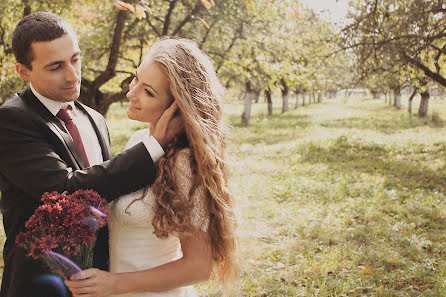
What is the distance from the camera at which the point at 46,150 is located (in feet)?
6.97

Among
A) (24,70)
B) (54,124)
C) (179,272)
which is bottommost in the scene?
(179,272)

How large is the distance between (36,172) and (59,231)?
0.64 m

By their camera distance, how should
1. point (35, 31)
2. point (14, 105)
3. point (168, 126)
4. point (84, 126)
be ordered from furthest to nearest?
point (84, 126), point (35, 31), point (14, 105), point (168, 126)

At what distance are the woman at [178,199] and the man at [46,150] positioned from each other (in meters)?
0.11

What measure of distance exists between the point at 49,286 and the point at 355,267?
4.67 metres

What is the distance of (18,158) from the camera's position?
2129 millimetres

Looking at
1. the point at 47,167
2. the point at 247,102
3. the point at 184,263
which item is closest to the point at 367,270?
the point at 184,263

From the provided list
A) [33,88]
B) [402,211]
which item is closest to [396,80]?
[402,211]

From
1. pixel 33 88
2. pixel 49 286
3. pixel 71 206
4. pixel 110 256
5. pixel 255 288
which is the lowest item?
pixel 255 288

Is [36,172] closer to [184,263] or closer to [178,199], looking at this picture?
[178,199]

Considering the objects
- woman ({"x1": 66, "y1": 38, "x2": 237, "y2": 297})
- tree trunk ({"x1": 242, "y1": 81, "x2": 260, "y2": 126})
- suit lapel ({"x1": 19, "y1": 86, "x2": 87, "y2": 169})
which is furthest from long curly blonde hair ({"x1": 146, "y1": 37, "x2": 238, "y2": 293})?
tree trunk ({"x1": 242, "y1": 81, "x2": 260, "y2": 126})

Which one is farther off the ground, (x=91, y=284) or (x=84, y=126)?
(x=84, y=126)

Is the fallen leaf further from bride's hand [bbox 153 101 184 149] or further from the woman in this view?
bride's hand [bbox 153 101 184 149]

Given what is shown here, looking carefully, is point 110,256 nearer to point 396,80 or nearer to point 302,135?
point 396,80
